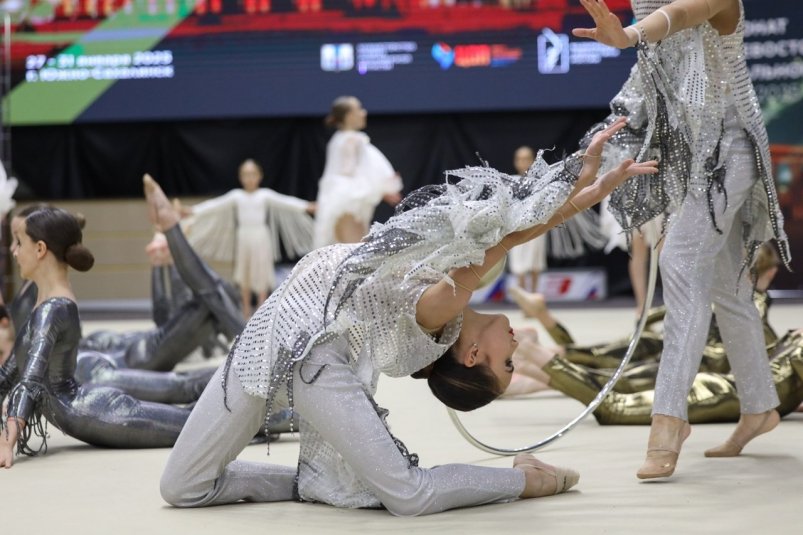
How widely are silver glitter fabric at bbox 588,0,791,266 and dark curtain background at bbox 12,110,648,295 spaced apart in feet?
22.5

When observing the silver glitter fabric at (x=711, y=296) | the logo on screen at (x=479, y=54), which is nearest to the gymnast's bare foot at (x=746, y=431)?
the silver glitter fabric at (x=711, y=296)

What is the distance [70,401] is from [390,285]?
1.29 metres

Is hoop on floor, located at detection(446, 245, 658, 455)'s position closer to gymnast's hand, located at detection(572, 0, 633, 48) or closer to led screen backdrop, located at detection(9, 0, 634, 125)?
gymnast's hand, located at detection(572, 0, 633, 48)

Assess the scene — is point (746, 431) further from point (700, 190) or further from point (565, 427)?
point (700, 190)

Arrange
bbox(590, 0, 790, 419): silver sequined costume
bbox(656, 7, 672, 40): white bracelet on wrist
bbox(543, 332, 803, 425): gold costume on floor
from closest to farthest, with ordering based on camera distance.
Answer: bbox(656, 7, 672, 40): white bracelet on wrist < bbox(590, 0, 790, 419): silver sequined costume < bbox(543, 332, 803, 425): gold costume on floor

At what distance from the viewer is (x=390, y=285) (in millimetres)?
2430

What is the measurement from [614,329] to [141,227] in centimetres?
479

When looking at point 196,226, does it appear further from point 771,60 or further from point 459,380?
point 459,380

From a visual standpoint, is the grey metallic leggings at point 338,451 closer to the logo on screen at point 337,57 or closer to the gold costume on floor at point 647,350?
the gold costume on floor at point 647,350

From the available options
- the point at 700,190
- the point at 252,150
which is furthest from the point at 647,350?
the point at 252,150

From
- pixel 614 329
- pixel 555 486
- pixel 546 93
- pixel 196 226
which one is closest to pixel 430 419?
pixel 555 486

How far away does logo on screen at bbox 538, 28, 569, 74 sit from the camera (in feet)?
28.6

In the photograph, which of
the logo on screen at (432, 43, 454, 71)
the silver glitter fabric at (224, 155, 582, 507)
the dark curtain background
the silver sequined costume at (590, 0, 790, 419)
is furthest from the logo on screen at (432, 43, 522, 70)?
the silver glitter fabric at (224, 155, 582, 507)

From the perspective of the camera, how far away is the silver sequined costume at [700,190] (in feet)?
9.18
